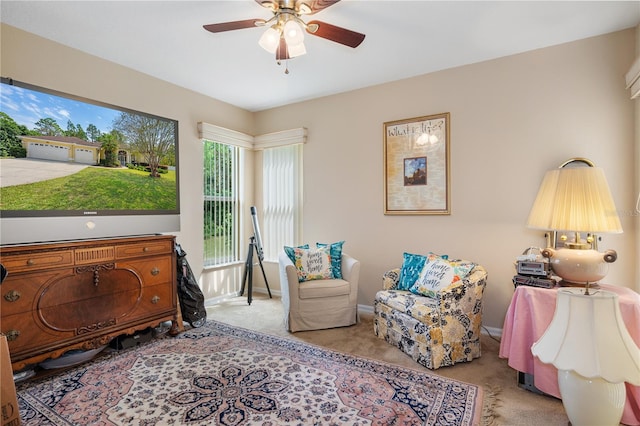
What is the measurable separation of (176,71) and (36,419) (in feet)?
9.91

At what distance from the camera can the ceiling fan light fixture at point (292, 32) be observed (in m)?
1.97

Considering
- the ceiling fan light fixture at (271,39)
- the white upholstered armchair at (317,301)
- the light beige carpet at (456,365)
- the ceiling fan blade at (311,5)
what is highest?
the ceiling fan blade at (311,5)

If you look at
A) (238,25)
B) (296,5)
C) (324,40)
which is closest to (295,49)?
(296,5)

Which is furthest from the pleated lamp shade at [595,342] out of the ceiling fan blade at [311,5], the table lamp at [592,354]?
the ceiling fan blade at [311,5]

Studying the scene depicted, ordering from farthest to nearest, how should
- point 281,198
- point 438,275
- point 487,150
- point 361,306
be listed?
1. point 281,198
2. point 361,306
3. point 487,150
4. point 438,275

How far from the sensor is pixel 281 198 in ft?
14.7

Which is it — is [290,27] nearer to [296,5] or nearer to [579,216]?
[296,5]

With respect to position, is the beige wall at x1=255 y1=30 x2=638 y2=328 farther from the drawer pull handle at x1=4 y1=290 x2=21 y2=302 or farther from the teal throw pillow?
the drawer pull handle at x1=4 y1=290 x2=21 y2=302

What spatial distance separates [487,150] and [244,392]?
2918mm

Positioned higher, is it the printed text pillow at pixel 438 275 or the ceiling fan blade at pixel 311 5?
the ceiling fan blade at pixel 311 5

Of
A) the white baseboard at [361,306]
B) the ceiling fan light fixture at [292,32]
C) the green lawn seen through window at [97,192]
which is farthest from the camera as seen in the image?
the white baseboard at [361,306]

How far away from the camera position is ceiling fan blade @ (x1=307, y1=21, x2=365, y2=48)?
2.02m

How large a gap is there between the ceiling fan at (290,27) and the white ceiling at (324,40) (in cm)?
31

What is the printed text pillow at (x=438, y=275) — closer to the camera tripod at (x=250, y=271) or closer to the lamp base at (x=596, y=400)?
the lamp base at (x=596, y=400)
